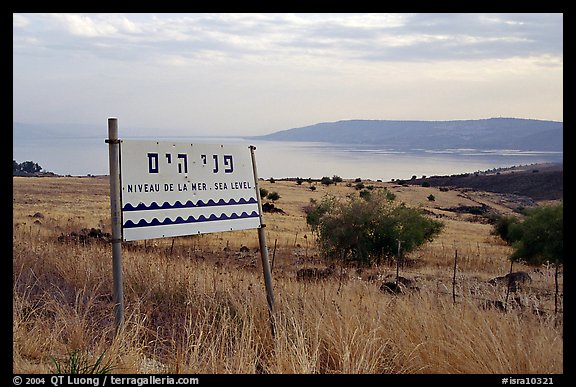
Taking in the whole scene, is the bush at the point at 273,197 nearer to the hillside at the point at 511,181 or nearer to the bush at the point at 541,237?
the hillside at the point at 511,181

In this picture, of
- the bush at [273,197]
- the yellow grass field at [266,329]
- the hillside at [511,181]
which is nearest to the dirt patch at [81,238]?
the yellow grass field at [266,329]

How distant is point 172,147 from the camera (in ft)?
18.7

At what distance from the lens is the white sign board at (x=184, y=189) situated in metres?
5.32

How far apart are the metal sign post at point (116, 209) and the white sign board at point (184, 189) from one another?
50 millimetres

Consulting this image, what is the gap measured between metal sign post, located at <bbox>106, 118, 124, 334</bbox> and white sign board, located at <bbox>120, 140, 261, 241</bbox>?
0.05 metres

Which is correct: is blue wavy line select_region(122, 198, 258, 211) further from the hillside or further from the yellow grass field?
the hillside

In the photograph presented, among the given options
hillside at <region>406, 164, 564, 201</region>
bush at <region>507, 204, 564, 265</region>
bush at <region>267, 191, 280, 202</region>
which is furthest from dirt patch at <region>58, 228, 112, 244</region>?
hillside at <region>406, 164, 564, 201</region>

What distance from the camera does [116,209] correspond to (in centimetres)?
516

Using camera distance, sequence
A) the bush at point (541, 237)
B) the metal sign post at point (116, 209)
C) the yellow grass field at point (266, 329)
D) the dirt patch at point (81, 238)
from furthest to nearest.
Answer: the bush at point (541, 237) < the dirt patch at point (81, 238) < the metal sign post at point (116, 209) < the yellow grass field at point (266, 329)

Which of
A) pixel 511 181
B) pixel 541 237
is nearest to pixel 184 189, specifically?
pixel 541 237

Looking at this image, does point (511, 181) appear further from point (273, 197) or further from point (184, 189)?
point (184, 189)
